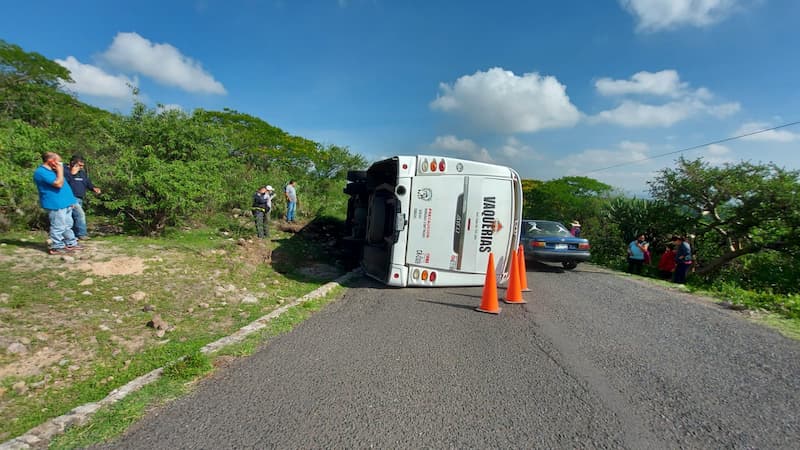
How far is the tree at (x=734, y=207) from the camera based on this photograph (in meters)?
10.1

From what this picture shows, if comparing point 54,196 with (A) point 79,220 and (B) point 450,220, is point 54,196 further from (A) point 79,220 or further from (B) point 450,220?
(B) point 450,220

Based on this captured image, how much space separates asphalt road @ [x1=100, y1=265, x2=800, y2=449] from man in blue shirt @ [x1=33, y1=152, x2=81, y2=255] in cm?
441

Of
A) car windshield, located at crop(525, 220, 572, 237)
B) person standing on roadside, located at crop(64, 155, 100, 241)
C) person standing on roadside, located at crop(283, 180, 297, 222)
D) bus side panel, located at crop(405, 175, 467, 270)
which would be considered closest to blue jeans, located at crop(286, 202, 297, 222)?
person standing on roadside, located at crop(283, 180, 297, 222)

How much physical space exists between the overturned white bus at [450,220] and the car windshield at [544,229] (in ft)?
12.1

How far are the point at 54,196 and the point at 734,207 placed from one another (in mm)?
17147

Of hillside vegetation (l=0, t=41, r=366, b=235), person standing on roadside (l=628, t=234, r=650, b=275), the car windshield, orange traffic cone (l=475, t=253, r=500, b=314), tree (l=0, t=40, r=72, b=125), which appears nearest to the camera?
orange traffic cone (l=475, t=253, r=500, b=314)

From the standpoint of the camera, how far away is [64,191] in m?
5.65

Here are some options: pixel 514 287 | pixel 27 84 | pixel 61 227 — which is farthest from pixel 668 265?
pixel 27 84

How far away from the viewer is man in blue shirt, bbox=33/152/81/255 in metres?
5.42

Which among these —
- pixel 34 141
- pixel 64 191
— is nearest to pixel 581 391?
pixel 64 191

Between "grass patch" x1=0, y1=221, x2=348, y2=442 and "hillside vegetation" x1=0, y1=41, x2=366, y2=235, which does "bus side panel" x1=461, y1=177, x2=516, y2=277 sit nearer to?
"grass patch" x1=0, y1=221, x2=348, y2=442

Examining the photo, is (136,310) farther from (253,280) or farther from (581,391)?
(581,391)

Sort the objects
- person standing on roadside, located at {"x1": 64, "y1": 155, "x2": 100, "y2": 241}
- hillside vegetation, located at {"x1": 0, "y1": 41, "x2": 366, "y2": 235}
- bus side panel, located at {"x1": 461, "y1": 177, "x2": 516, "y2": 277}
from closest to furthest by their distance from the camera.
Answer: bus side panel, located at {"x1": 461, "y1": 177, "x2": 516, "y2": 277} → person standing on roadside, located at {"x1": 64, "y1": 155, "x2": 100, "y2": 241} → hillside vegetation, located at {"x1": 0, "y1": 41, "x2": 366, "y2": 235}

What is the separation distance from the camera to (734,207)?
11305 mm
